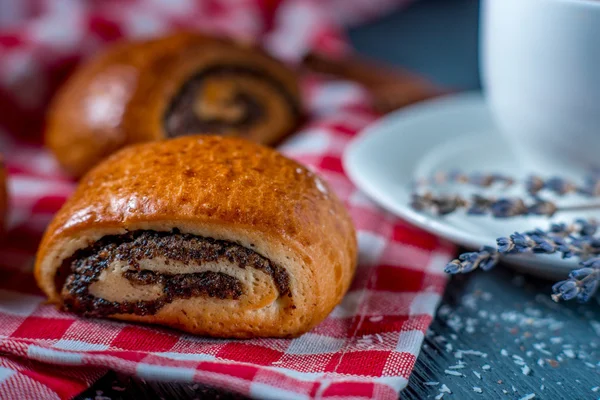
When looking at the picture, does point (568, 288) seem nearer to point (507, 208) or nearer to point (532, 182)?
point (507, 208)

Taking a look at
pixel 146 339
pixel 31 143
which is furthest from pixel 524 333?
pixel 31 143

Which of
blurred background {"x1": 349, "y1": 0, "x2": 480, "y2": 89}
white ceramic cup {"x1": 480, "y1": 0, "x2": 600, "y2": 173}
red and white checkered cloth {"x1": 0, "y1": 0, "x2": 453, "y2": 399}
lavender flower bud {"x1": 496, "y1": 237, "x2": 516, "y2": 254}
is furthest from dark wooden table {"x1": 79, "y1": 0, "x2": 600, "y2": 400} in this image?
blurred background {"x1": 349, "y1": 0, "x2": 480, "y2": 89}

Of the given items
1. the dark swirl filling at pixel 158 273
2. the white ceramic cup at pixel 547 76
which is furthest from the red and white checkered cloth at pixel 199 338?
the white ceramic cup at pixel 547 76

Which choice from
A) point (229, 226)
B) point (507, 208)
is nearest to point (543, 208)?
point (507, 208)

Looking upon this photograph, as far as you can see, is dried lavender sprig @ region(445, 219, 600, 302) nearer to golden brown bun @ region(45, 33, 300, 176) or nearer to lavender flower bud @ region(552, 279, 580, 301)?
lavender flower bud @ region(552, 279, 580, 301)

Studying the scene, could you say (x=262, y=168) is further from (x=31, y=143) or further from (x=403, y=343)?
(x=31, y=143)

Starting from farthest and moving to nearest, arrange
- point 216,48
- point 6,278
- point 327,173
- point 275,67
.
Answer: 1. point 275,67
2. point 216,48
3. point 327,173
4. point 6,278

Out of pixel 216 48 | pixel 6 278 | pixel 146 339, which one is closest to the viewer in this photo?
pixel 146 339
